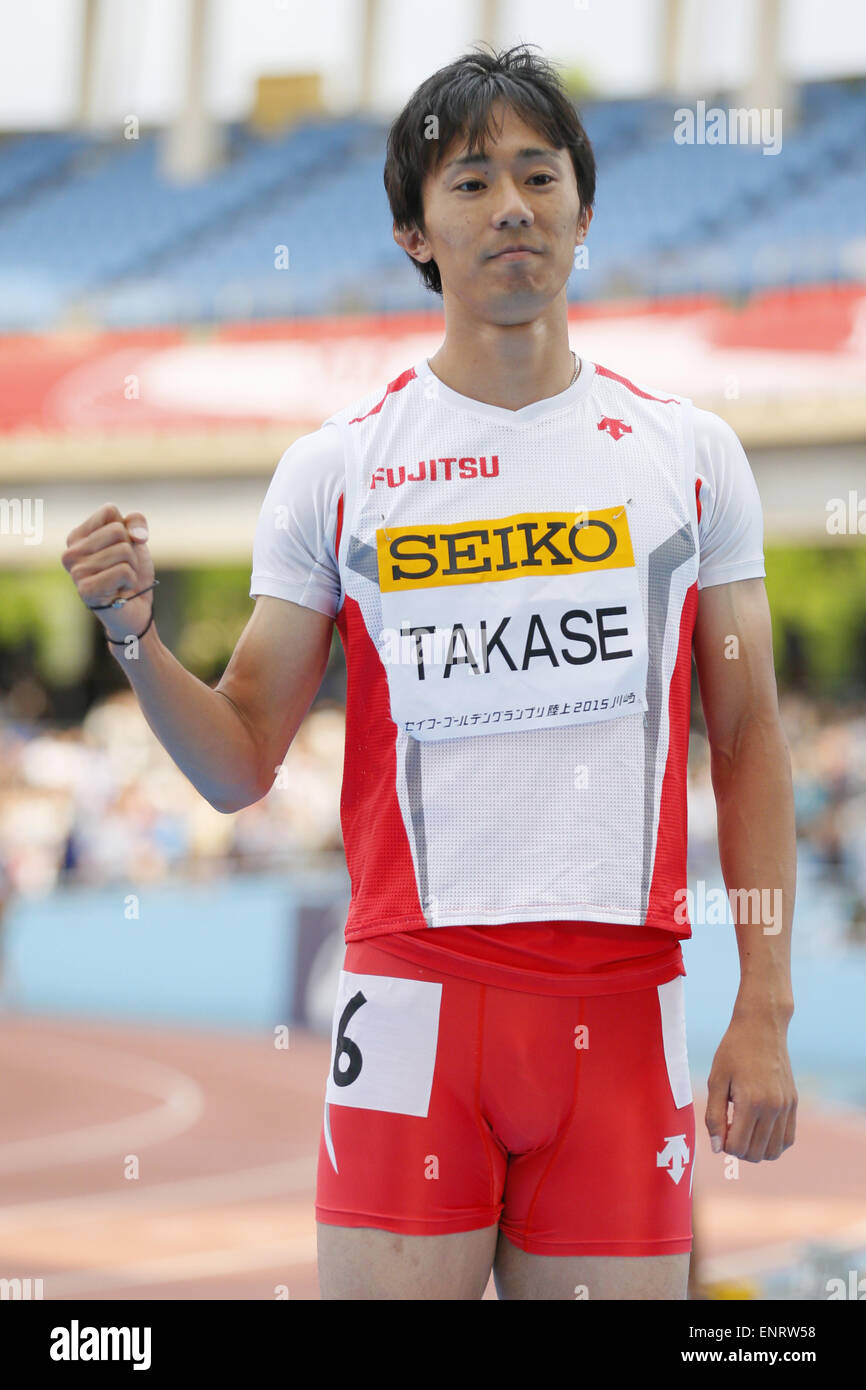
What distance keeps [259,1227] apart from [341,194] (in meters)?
15.9

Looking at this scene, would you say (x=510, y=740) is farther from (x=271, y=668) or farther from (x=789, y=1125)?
(x=789, y=1125)

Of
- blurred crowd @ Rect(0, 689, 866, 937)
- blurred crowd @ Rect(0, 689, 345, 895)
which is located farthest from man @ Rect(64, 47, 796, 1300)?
blurred crowd @ Rect(0, 689, 345, 895)

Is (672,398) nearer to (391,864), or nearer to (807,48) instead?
(391,864)

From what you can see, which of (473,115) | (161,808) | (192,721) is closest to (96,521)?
(192,721)

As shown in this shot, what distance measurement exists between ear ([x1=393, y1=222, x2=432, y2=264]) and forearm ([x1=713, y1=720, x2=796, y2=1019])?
2.61 ft

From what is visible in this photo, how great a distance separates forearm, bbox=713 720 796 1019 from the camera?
2.19 metres

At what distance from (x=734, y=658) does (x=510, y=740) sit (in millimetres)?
344

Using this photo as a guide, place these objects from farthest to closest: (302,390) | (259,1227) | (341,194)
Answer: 1. (341,194)
2. (302,390)
3. (259,1227)

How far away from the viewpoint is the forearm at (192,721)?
2.14 metres

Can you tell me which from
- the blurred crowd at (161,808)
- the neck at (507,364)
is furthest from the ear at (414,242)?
the blurred crowd at (161,808)

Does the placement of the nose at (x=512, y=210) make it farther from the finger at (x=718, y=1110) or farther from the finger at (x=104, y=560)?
the finger at (x=718, y=1110)
